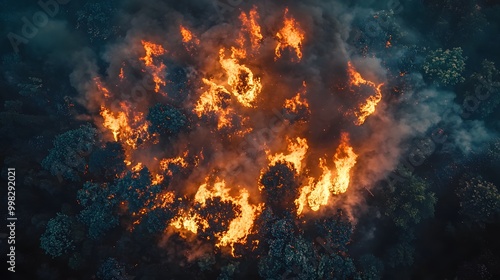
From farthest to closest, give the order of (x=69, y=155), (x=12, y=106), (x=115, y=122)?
(x=12, y=106), (x=115, y=122), (x=69, y=155)

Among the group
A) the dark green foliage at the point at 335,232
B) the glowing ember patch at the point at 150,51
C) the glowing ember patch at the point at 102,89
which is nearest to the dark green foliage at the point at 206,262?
the dark green foliage at the point at 335,232

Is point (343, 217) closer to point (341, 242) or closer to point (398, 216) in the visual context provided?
point (341, 242)

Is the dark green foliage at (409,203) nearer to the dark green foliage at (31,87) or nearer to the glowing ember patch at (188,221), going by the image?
the glowing ember patch at (188,221)

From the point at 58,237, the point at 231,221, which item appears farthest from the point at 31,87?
the point at 231,221

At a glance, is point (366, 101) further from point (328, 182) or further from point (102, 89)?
point (102, 89)

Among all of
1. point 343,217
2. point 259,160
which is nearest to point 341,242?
point 343,217
